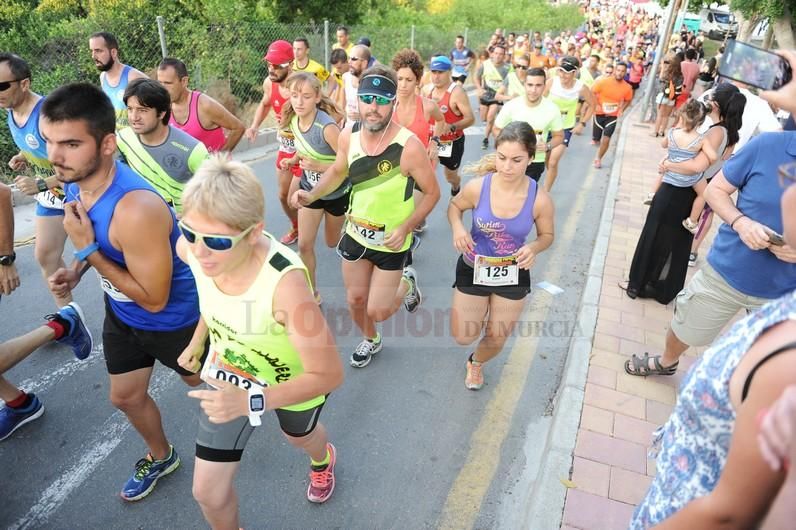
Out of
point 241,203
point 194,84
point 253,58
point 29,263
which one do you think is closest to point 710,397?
point 241,203

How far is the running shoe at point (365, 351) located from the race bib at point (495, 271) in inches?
40.8

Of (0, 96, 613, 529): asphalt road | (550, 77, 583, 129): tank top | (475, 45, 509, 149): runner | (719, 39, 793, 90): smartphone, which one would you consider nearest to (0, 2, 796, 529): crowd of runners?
(0, 96, 613, 529): asphalt road

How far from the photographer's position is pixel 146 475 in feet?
8.70

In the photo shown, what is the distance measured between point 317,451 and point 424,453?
769 mm

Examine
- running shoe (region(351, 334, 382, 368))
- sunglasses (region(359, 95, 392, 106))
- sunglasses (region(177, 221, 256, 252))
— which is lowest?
running shoe (region(351, 334, 382, 368))

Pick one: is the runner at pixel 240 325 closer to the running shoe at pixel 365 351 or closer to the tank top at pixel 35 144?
the running shoe at pixel 365 351

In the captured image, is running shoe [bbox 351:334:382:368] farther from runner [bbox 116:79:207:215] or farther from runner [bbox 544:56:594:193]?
runner [bbox 544:56:594:193]

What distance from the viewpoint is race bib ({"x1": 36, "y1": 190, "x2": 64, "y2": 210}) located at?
11.6 ft

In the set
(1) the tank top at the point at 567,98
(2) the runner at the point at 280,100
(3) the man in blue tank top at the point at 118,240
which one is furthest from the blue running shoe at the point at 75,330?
(1) the tank top at the point at 567,98

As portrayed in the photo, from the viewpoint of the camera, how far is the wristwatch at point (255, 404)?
5.90 ft

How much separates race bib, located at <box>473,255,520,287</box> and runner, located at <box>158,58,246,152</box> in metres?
2.59

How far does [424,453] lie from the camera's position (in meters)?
3.03

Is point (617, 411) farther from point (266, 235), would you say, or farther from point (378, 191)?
point (266, 235)

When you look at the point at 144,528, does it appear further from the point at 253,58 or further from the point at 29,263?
the point at 253,58
